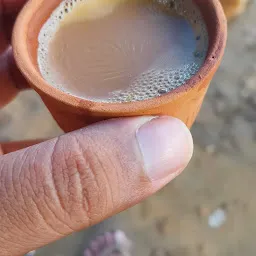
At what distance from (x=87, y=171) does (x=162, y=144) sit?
0.38 feet

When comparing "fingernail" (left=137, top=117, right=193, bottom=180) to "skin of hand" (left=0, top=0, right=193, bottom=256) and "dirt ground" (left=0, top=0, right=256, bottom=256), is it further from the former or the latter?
"dirt ground" (left=0, top=0, right=256, bottom=256)

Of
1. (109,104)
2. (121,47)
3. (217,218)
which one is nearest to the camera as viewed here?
(109,104)

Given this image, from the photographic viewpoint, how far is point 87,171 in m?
0.67

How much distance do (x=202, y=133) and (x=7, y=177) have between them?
2.36 feet

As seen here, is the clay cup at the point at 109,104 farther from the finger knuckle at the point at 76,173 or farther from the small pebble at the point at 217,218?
the small pebble at the point at 217,218

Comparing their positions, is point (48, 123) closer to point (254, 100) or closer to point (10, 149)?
point (10, 149)

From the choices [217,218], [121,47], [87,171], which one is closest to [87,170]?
[87,171]

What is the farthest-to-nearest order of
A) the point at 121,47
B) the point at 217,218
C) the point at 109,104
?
the point at 217,218
the point at 121,47
the point at 109,104

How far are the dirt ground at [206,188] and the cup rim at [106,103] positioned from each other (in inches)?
21.5

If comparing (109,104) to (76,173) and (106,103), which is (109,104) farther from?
(76,173)

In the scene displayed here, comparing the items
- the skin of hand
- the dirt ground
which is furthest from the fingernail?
the dirt ground

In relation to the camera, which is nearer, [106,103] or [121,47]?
[106,103]

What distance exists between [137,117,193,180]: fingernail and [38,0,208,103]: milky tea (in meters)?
0.10

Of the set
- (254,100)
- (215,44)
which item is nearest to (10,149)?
(215,44)
